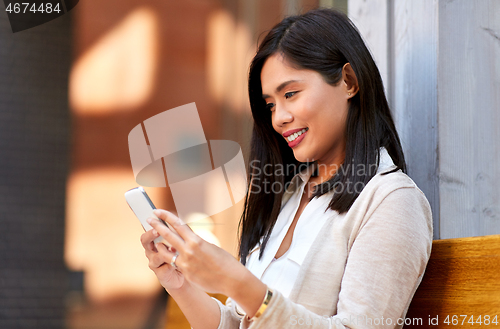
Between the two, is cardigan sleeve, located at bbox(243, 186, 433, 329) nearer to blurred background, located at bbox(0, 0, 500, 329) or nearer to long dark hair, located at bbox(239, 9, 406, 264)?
long dark hair, located at bbox(239, 9, 406, 264)

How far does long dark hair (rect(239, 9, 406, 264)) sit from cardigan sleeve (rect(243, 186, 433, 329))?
0.10 metres

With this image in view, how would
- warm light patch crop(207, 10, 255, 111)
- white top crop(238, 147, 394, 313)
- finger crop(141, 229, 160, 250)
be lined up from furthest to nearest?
warm light patch crop(207, 10, 255, 111), white top crop(238, 147, 394, 313), finger crop(141, 229, 160, 250)

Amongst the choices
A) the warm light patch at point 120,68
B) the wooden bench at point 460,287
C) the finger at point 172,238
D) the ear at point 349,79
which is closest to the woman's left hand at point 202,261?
the finger at point 172,238

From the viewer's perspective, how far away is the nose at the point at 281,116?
1.00 metres

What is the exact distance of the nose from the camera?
1.00 m

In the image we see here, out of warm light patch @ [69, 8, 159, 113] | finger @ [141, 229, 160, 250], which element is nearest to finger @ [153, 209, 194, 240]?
finger @ [141, 229, 160, 250]

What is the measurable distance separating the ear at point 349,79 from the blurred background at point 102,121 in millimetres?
374

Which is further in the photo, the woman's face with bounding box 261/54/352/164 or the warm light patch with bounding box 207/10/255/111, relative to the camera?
the warm light patch with bounding box 207/10/255/111

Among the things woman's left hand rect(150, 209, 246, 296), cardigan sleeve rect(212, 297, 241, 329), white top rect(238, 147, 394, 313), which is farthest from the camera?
cardigan sleeve rect(212, 297, 241, 329)

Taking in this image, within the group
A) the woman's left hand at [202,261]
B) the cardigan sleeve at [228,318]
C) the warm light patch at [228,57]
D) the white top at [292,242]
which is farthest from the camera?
the warm light patch at [228,57]

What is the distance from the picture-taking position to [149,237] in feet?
2.70

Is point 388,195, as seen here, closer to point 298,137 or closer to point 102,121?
point 298,137

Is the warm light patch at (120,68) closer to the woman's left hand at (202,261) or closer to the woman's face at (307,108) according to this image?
the woman's face at (307,108)

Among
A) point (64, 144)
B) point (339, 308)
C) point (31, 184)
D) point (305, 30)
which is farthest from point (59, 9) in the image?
point (339, 308)
